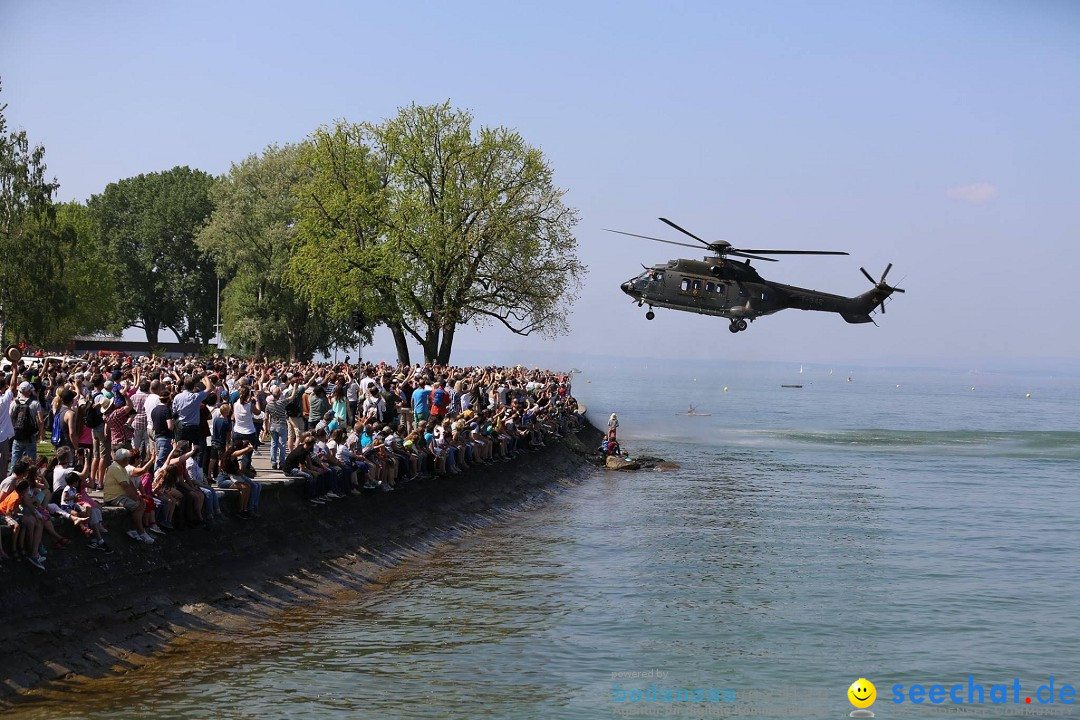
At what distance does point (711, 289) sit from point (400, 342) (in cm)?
2292

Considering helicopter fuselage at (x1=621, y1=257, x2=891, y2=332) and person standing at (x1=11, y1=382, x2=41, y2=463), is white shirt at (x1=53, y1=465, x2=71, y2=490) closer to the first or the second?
person standing at (x1=11, y1=382, x2=41, y2=463)

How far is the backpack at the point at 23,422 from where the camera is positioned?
1775 cm

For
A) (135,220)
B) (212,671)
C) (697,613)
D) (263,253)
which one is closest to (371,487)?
(697,613)

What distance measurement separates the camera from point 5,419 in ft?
57.6

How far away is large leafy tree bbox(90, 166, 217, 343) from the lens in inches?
3971

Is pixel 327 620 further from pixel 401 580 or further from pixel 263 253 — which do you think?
pixel 263 253

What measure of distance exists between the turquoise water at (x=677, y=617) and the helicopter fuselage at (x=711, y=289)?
676 centimetres

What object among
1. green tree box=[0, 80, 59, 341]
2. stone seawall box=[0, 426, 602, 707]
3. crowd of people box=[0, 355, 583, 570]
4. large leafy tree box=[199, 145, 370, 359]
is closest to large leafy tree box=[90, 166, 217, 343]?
large leafy tree box=[199, 145, 370, 359]

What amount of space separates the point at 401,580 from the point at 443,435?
7126 millimetres

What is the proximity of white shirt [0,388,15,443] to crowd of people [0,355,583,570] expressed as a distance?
Result: 27 mm

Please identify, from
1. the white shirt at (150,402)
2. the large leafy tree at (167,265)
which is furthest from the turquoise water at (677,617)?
the large leafy tree at (167,265)

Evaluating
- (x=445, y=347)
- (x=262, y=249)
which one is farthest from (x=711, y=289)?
(x=262, y=249)

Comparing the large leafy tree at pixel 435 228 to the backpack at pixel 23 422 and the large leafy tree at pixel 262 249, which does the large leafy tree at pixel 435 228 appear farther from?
the backpack at pixel 23 422

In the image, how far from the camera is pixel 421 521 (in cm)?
2781
